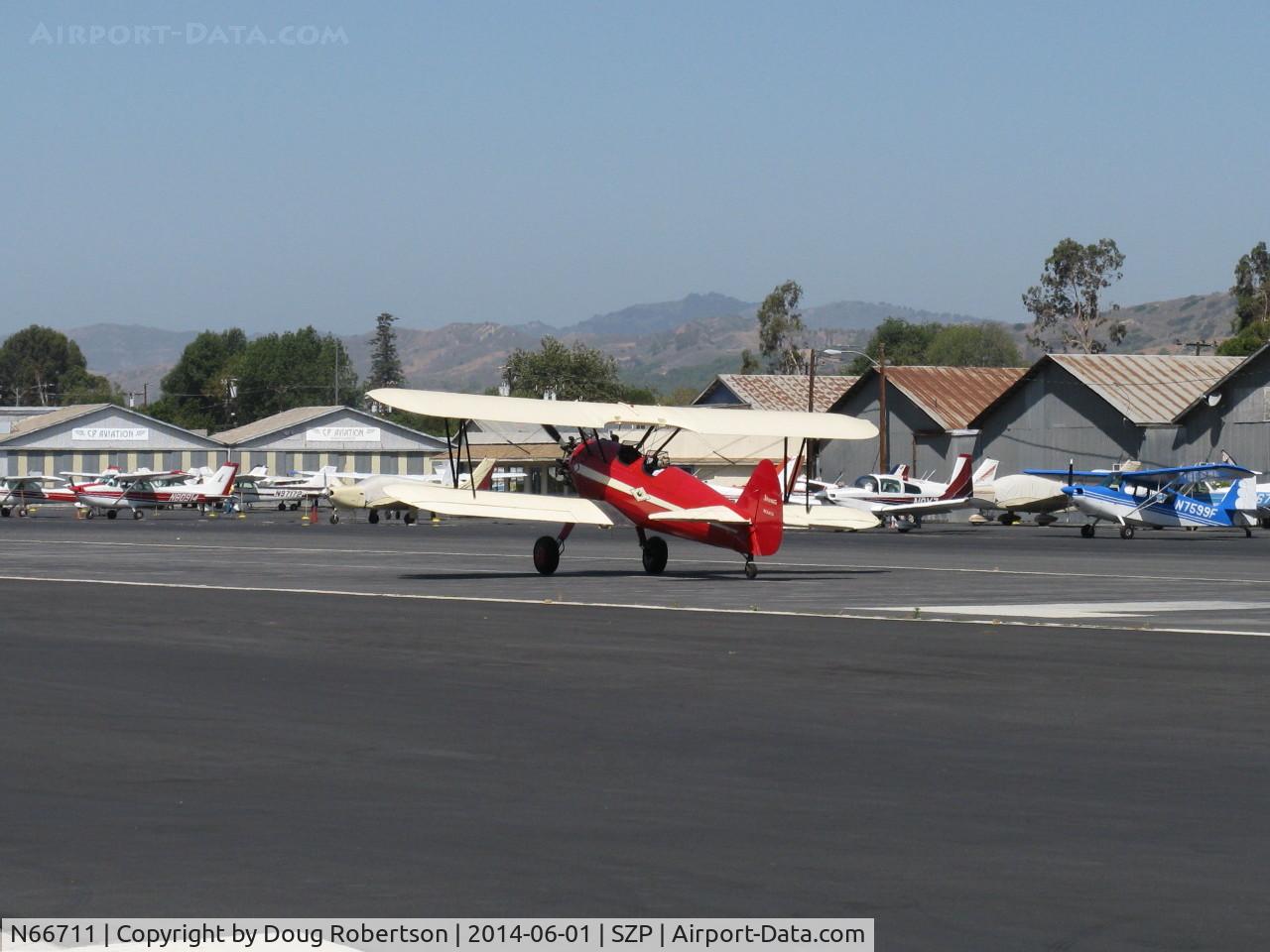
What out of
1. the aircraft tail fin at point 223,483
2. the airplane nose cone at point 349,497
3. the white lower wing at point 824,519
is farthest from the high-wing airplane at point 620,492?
the aircraft tail fin at point 223,483

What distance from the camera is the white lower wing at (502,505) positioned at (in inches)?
1195

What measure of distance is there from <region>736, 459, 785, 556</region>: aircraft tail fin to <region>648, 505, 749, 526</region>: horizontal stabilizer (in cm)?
16

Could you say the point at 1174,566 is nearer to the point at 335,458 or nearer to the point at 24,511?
the point at 24,511

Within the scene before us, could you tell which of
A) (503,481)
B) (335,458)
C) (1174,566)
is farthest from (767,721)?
(335,458)

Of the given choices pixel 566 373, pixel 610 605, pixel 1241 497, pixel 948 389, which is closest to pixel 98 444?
pixel 566 373

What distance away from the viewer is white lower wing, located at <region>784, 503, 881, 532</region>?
32219mm

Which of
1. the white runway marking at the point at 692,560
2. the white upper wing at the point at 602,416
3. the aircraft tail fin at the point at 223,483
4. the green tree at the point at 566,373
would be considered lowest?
the white runway marking at the point at 692,560

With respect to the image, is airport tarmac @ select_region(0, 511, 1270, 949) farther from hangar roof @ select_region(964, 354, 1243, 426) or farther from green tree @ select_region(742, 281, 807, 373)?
green tree @ select_region(742, 281, 807, 373)

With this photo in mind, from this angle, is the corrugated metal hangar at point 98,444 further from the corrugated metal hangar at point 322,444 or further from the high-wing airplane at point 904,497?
the high-wing airplane at point 904,497

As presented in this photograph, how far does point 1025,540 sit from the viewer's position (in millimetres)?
52938

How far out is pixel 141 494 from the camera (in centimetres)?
8394

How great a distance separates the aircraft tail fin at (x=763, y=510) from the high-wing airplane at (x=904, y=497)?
109ft

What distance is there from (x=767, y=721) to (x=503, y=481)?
374 ft

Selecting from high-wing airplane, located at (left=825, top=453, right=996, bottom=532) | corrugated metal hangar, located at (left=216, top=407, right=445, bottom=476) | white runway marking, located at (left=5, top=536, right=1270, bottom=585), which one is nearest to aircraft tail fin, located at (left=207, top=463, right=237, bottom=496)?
high-wing airplane, located at (left=825, top=453, right=996, bottom=532)
